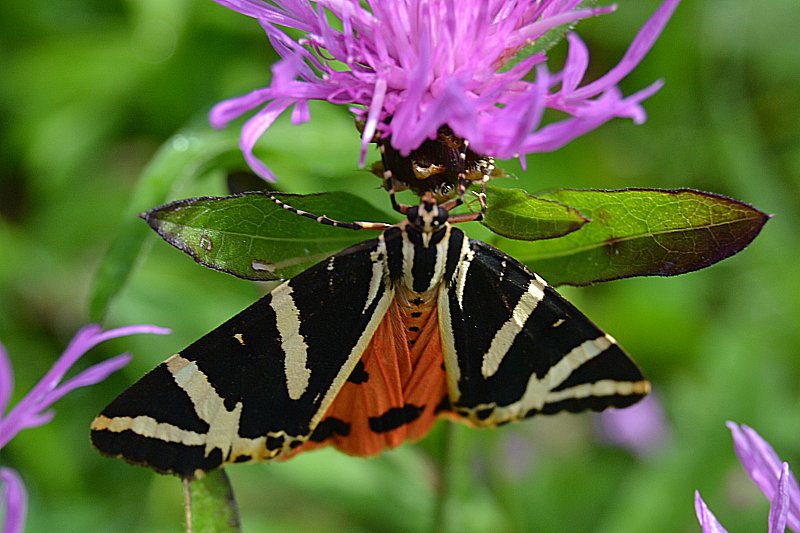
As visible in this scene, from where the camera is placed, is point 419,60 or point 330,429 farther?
point 330,429

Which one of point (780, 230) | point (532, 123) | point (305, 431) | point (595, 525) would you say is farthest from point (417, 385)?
point (780, 230)

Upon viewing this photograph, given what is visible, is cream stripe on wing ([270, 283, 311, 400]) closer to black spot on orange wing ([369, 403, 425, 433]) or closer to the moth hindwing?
the moth hindwing

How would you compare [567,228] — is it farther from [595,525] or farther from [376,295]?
[595,525]

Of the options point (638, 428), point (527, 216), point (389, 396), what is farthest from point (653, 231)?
point (638, 428)

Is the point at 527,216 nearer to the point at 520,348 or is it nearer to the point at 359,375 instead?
the point at 520,348

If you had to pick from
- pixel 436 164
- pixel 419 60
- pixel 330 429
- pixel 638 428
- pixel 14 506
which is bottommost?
pixel 638 428

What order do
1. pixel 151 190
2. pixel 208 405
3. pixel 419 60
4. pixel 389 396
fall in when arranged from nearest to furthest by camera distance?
pixel 419 60 → pixel 208 405 → pixel 389 396 → pixel 151 190
